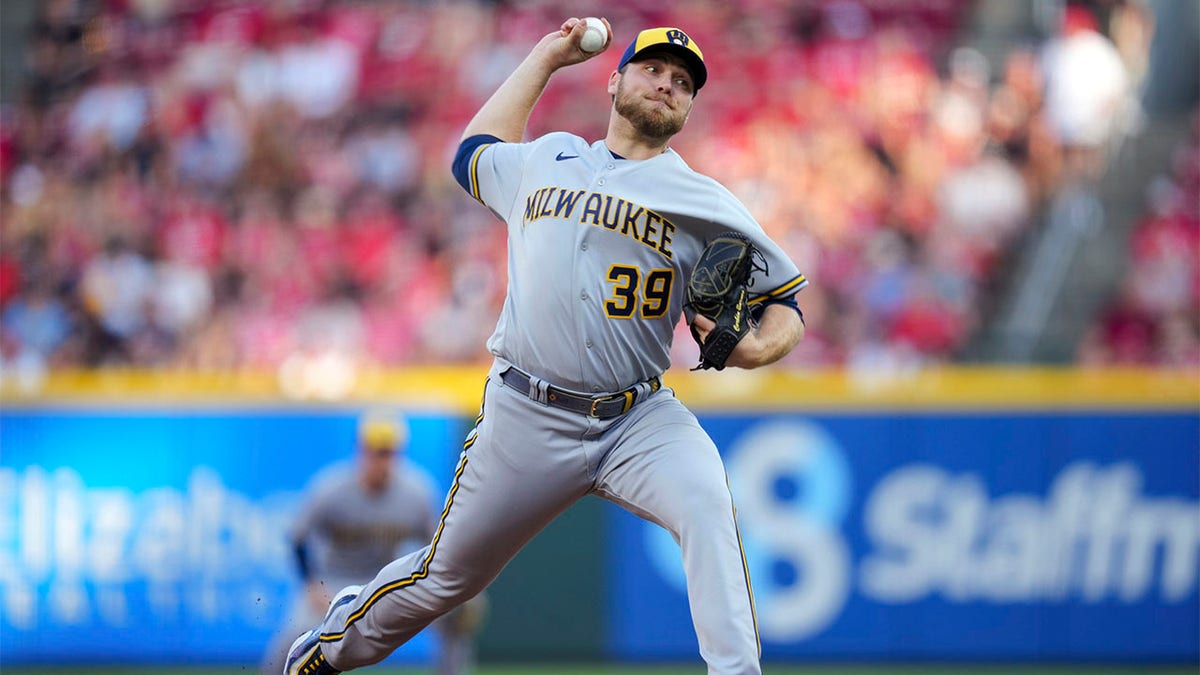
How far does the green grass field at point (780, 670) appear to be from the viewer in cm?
1027

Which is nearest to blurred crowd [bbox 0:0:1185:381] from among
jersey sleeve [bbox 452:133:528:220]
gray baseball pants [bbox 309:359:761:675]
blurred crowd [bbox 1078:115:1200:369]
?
blurred crowd [bbox 1078:115:1200:369]

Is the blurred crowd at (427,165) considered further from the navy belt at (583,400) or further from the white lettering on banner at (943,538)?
the navy belt at (583,400)

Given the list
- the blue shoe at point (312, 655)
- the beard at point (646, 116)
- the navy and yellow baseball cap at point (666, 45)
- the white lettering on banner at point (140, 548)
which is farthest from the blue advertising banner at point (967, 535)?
the navy and yellow baseball cap at point (666, 45)

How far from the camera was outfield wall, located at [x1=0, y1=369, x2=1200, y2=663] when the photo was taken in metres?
10.5

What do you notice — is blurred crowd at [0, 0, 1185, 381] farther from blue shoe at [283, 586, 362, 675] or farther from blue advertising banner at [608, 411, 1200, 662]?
blue shoe at [283, 586, 362, 675]

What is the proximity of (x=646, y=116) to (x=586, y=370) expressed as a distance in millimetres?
791

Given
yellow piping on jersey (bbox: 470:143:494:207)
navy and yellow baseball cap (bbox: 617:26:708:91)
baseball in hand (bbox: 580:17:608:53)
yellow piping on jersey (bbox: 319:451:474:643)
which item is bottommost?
yellow piping on jersey (bbox: 319:451:474:643)

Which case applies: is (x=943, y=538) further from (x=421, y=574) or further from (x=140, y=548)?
(x=421, y=574)

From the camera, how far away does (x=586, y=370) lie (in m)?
4.88

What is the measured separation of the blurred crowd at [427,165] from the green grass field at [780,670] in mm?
2038

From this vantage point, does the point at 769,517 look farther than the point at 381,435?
Yes

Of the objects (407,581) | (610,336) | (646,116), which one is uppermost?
(646,116)

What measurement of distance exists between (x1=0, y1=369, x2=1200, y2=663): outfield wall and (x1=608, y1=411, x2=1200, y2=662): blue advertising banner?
13 mm

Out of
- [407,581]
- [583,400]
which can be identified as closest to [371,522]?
[407,581]
